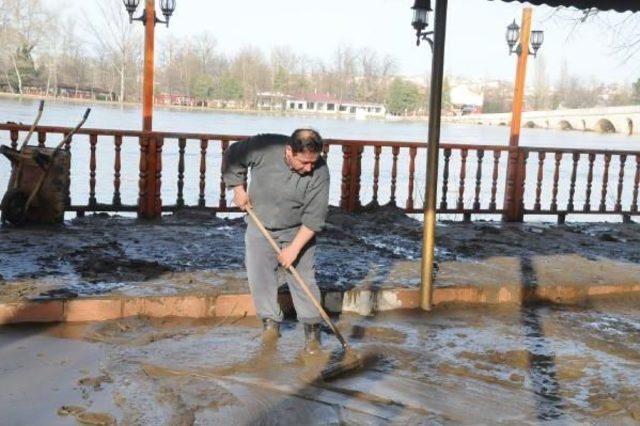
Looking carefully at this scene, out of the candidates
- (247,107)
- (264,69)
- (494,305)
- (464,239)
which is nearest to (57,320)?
(494,305)

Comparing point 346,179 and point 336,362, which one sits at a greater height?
point 346,179

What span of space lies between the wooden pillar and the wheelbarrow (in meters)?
3.89

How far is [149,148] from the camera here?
878 centimetres

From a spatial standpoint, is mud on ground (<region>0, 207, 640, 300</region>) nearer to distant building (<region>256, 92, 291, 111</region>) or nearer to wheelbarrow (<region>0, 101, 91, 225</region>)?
wheelbarrow (<region>0, 101, 91, 225</region>)

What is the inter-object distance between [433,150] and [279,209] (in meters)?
1.68

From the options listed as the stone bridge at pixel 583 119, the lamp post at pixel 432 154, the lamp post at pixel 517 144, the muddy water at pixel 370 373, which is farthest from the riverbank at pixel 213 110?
the stone bridge at pixel 583 119

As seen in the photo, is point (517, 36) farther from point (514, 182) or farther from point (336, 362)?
point (336, 362)

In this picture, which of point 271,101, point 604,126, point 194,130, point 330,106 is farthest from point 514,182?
point 604,126

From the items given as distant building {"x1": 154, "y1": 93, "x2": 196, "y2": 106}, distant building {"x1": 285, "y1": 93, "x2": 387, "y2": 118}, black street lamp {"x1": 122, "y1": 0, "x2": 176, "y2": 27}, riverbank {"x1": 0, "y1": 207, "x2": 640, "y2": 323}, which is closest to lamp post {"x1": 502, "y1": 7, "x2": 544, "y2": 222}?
riverbank {"x1": 0, "y1": 207, "x2": 640, "y2": 323}

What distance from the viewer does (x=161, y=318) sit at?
5.34m

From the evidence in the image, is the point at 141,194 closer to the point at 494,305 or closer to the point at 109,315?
the point at 109,315

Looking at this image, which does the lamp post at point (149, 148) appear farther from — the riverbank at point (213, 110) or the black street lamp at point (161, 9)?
the riverbank at point (213, 110)

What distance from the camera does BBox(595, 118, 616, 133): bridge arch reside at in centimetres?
4584

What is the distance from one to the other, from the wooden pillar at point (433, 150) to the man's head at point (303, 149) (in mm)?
1626
